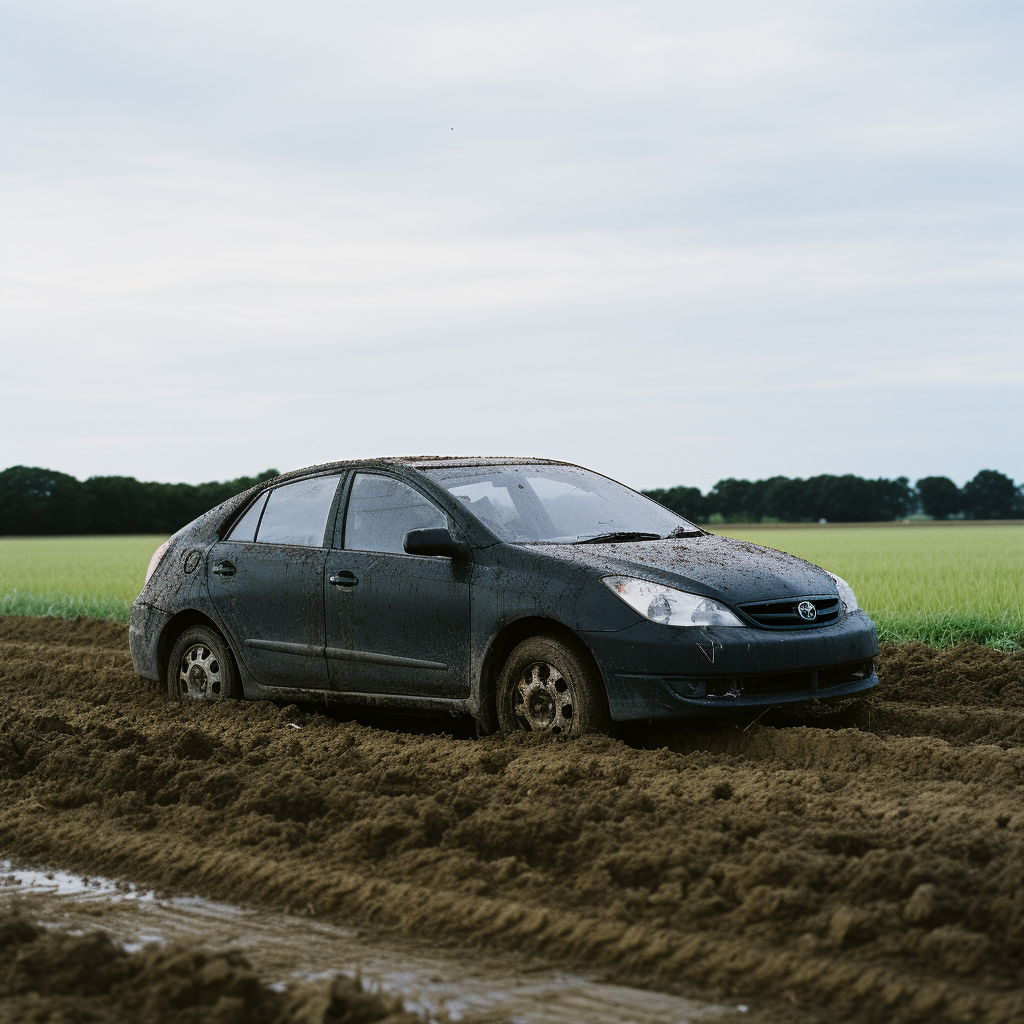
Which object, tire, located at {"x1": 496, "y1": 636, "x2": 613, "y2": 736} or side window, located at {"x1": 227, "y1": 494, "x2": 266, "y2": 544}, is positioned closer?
tire, located at {"x1": 496, "y1": 636, "x2": 613, "y2": 736}

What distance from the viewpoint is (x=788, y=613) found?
6484 millimetres

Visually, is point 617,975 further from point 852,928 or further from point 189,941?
point 189,941

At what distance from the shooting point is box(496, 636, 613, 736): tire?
6164mm

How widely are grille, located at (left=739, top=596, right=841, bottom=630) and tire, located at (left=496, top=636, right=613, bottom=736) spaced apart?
34.6 inches

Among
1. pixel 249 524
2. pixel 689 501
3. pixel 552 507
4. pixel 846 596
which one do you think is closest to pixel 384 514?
pixel 552 507

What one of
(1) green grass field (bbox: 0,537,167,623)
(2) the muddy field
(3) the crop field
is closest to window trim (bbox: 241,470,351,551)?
(2) the muddy field

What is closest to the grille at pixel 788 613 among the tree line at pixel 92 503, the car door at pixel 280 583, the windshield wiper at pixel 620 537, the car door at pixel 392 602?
the windshield wiper at pixel 620 537

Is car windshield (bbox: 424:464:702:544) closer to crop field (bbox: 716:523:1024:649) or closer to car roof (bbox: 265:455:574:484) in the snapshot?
car roof (bbox: 265:455:574:484)

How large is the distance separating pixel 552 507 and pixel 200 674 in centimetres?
274

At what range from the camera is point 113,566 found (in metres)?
27.5

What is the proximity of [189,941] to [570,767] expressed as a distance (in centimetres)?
204

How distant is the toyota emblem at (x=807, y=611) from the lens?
6523 mm

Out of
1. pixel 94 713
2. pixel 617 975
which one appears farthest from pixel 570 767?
pixel 94 713

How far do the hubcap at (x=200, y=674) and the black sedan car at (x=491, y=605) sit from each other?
0.04 ft
